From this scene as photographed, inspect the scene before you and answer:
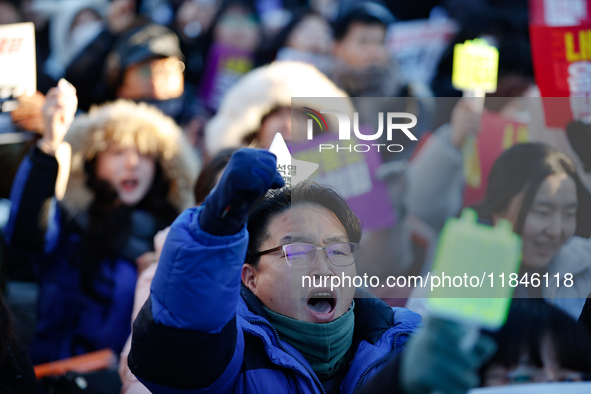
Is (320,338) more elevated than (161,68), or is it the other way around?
(161,68)

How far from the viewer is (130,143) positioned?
2.95 meters

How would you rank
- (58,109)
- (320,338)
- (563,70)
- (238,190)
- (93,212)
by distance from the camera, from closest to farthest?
1. (238,190)
2. (320,338)
3. (563,70)
4. (58,109)
5. (93,212)

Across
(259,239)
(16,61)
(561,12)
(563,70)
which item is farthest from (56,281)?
(561,12)

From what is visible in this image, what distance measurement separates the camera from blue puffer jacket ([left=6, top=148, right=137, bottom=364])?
8.21 ft

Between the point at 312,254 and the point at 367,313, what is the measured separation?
0.29 m

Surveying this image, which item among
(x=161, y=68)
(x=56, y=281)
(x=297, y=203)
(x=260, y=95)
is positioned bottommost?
(x=56, y=281)

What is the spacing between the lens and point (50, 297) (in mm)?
2605

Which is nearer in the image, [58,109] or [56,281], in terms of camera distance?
[58,109]

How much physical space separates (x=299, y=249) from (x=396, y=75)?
251 cm

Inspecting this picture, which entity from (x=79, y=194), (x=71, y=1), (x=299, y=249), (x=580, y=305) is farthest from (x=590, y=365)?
(x=71, y=1)

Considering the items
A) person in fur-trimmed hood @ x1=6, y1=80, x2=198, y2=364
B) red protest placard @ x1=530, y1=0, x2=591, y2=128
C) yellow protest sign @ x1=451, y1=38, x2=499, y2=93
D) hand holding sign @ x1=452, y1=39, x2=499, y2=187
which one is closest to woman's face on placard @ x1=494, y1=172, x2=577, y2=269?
red protest placard @ x1=530, y1=0, x2=591, y2=128

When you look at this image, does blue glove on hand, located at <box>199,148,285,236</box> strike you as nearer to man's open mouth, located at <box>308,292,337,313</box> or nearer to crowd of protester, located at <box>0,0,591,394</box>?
crowd of protester, located at <box>0,0,591,394</box>

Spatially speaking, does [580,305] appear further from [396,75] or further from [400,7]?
[400,7]

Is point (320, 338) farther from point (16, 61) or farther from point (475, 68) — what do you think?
point (16, 61)
